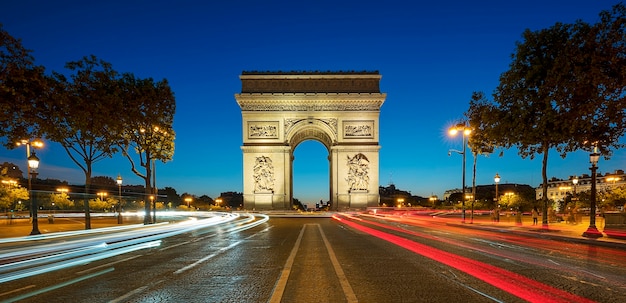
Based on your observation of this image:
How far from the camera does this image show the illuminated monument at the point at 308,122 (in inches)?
1916

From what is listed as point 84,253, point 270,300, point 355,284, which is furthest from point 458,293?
point 84,253

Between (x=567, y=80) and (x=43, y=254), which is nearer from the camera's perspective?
(x=43, y=254)

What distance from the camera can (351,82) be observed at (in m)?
49.4

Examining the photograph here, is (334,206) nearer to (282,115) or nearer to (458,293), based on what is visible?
(282,115)

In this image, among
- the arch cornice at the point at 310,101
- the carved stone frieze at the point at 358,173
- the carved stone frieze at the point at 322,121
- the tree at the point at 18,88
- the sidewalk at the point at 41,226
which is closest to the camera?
the tree at the point at 18,88

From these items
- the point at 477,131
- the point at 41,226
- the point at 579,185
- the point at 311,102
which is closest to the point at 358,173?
the point at 311,102

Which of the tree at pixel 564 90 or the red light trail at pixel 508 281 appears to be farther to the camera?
the tree at pixel 564 90

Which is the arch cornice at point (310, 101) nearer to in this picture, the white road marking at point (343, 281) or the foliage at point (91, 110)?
the foliage at point (91, 110)

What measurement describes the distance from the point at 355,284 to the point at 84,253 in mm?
8322

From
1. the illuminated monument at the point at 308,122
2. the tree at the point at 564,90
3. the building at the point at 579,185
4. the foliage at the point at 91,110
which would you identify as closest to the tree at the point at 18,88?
the foliage at the point at 91,110

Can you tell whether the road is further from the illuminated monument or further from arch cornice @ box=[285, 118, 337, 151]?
arch cornice @ box=[285, 118, 337, 151]

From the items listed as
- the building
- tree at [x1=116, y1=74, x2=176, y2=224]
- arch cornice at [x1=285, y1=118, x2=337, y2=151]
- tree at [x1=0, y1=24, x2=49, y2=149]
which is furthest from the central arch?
the building

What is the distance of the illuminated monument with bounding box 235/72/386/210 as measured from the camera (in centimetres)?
4866

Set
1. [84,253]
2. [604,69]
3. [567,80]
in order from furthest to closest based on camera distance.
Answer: [567,80]
[604,69]
[84,253]
